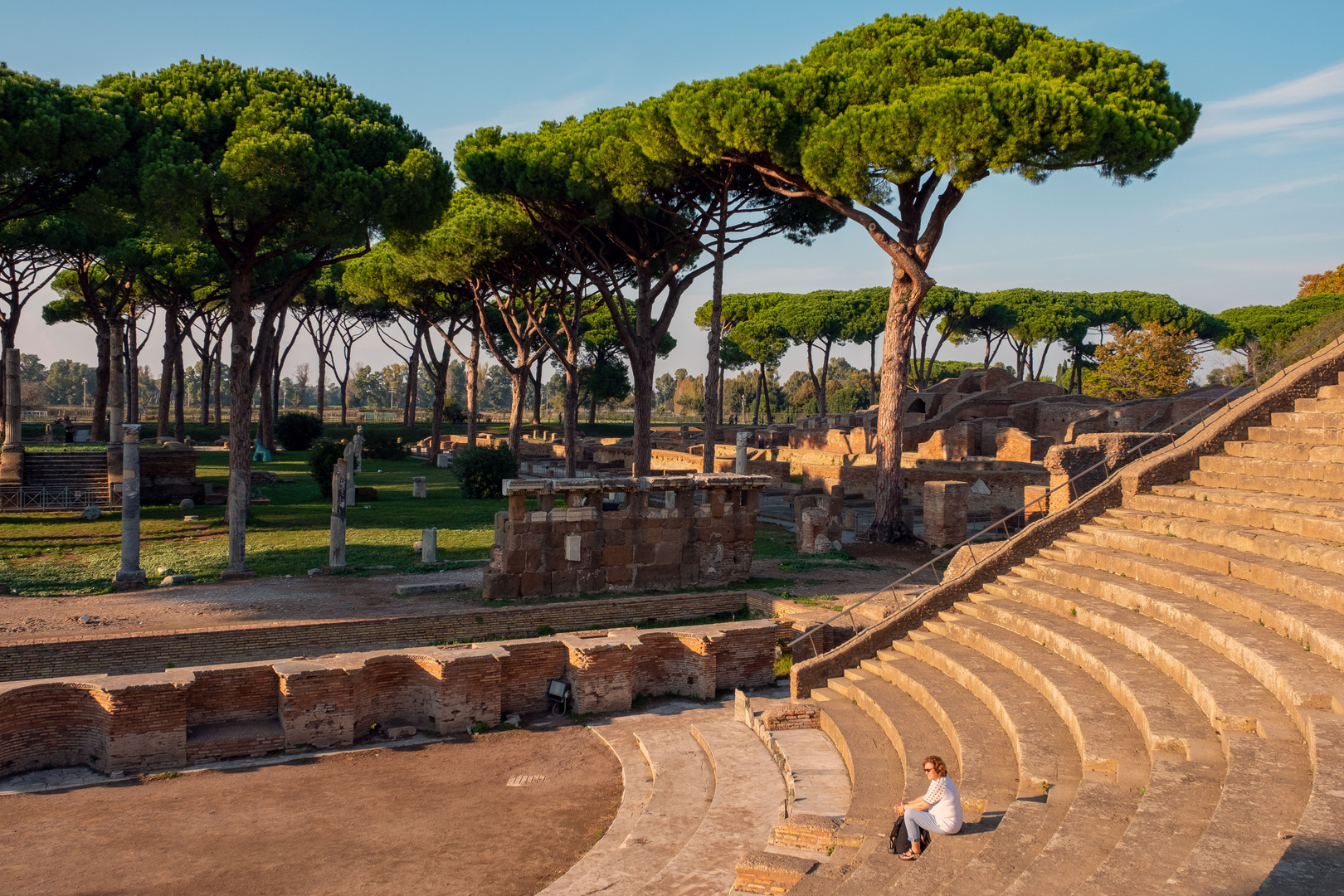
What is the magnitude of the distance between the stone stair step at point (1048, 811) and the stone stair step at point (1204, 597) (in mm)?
1367

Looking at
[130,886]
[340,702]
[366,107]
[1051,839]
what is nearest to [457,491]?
[366,107]

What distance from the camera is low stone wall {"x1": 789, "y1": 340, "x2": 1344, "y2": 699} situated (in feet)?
32.9

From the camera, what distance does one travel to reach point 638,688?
10688 mm

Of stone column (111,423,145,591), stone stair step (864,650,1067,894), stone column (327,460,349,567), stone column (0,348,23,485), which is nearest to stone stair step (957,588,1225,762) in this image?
stone stair step (864,650,1067,894)

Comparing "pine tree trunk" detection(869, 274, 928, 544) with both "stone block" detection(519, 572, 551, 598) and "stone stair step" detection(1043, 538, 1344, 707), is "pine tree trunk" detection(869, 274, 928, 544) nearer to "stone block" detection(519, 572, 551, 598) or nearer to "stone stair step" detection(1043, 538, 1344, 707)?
"stone block" detection(519, 572, 551, 598)

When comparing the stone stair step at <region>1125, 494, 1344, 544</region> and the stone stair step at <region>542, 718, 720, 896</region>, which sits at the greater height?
the stone stair step at <region>1125, 494, 1344, 544</region>

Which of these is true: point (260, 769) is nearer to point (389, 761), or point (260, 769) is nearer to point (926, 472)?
point (389, 761)

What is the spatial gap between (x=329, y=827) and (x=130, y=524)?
9.55 m

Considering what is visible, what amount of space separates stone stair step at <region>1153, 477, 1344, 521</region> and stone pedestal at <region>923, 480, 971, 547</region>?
302 inches

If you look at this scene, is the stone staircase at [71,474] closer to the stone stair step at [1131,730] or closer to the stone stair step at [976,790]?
the stone stair step at [976,790]

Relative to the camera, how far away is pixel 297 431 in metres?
41.2

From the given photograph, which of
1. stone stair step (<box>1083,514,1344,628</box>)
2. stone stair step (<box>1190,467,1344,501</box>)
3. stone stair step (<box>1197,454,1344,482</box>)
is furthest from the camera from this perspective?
stone stair step (<box>1197,454,1344,482</box>)

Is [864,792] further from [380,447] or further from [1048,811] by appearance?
[380,447]

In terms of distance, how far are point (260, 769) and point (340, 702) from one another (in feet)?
2.99
